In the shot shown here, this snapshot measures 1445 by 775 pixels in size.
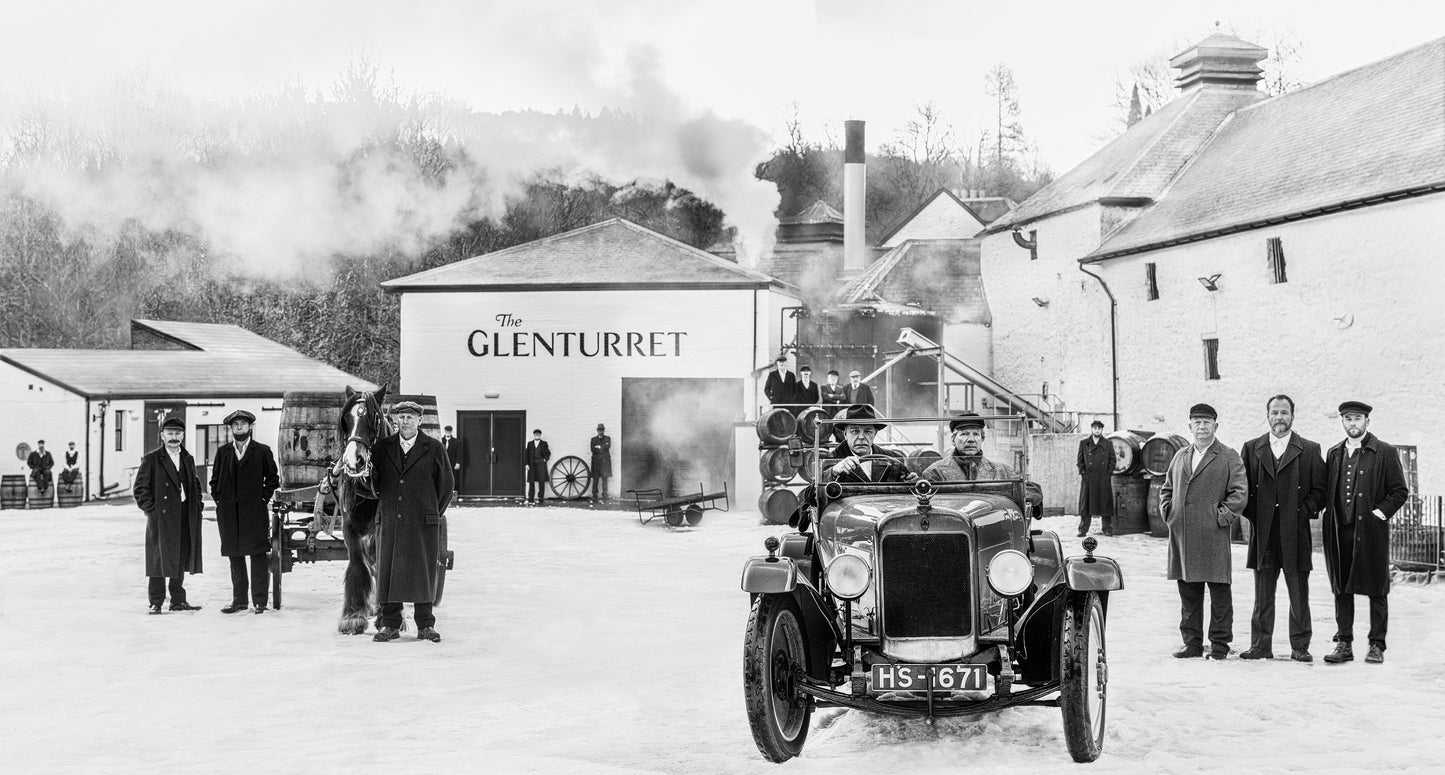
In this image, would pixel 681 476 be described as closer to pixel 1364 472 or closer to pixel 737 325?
pixel 737 325

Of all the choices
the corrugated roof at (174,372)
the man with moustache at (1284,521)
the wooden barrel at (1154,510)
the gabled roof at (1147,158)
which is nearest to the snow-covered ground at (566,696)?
the man with moustache at (1284,521)

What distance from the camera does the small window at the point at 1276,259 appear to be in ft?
86.8

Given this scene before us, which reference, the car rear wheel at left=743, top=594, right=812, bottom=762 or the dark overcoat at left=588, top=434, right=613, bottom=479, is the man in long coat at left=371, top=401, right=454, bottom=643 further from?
the dark overcoat at left=588, top=434, right=613, bottom=479

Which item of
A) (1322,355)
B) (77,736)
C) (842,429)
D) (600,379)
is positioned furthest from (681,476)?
(77,736)

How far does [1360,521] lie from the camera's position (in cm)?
991

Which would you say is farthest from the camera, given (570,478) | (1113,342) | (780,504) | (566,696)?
(1113,342)

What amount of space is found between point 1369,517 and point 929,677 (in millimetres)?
4642

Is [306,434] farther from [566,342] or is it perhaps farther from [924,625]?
[566,342]

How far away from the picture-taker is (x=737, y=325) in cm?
3009

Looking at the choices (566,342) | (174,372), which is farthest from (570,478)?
(174,372)

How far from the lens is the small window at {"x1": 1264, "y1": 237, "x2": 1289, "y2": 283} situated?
26.5 m

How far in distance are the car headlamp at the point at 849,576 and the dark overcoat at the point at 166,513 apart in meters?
7.61

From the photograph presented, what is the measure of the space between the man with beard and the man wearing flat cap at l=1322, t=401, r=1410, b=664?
9.11ft

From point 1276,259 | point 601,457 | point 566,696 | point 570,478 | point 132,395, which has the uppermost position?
point 1276,259
